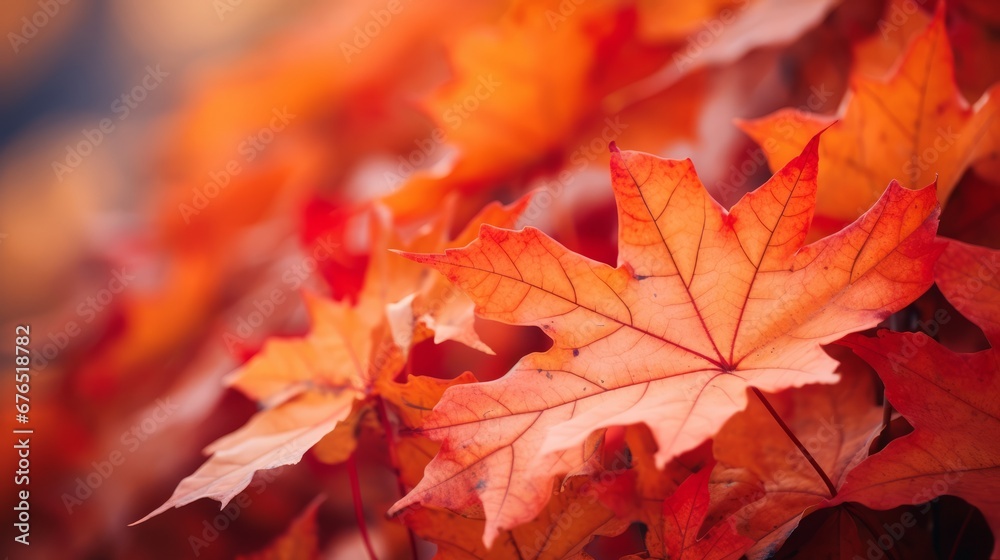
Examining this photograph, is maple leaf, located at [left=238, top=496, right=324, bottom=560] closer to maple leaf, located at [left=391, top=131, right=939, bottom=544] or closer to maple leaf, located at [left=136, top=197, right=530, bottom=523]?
maple leaf, located at [left=136, top=197, right=530, bottom=523]

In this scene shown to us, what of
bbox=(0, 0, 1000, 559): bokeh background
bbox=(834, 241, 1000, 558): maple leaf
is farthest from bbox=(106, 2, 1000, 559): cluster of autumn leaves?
bbox=(0, 0, 1000, 559): bokeh background

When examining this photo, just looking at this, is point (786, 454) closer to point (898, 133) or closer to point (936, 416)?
point (936, 416)

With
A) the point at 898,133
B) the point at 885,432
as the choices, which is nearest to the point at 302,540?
the point at 885,432

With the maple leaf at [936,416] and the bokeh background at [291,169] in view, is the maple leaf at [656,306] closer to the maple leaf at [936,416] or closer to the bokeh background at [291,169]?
the maple leaf at [936,416]

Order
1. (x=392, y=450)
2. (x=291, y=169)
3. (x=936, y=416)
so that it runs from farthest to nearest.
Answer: (x=291, y=169)
(x=392, y=450)
(x=936, y=416)

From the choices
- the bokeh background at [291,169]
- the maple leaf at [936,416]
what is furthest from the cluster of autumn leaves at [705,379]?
the bokeh background at [291,169]

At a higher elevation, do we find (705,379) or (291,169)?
(291,169)

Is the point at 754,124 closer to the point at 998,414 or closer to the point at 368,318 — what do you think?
the point at 998,414
